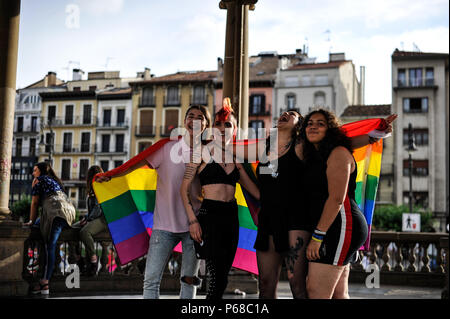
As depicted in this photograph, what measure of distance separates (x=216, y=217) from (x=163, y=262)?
662mm

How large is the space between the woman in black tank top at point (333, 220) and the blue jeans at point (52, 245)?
4.63 m

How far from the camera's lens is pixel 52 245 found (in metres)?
A: 7.82

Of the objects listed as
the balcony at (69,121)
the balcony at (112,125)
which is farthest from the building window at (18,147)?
the balcony at (112,125)

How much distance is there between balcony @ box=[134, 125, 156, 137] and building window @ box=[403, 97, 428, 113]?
23167 millimetres

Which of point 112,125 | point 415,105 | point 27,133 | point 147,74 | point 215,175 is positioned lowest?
point 215,175

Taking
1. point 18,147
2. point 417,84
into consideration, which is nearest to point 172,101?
point 18,147

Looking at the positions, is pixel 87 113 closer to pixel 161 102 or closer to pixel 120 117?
pixel 120 117

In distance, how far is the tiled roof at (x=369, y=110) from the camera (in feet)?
160

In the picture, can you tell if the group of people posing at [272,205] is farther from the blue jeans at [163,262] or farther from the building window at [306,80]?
the building window at [306,80]

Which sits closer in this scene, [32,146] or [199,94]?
[199,94]

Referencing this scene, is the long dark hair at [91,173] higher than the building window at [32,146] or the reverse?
the reverse

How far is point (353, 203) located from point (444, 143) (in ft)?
152
